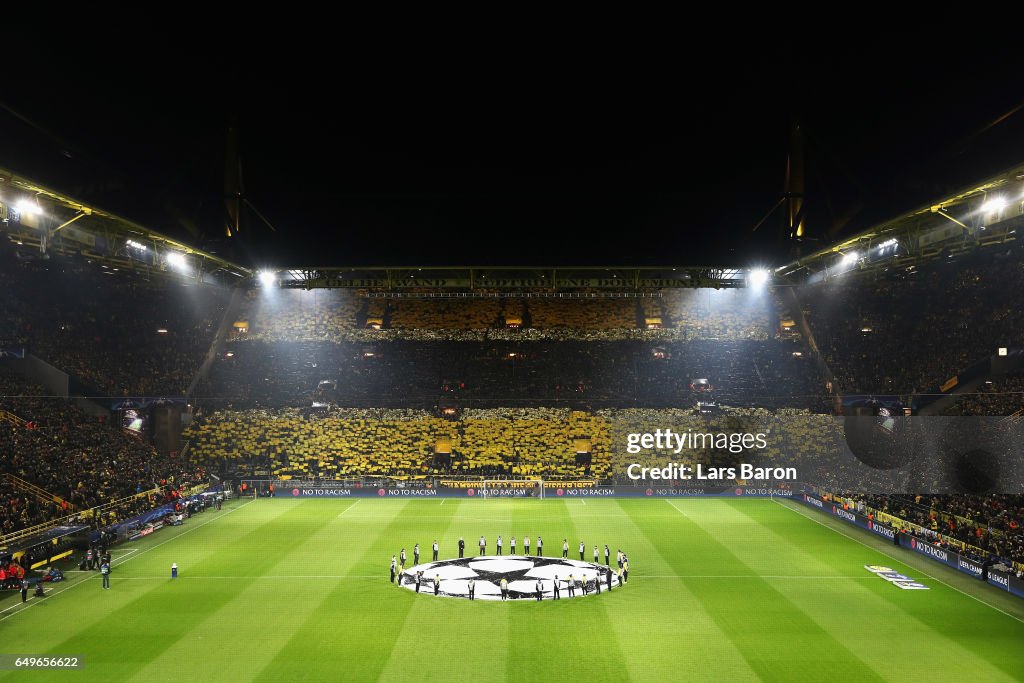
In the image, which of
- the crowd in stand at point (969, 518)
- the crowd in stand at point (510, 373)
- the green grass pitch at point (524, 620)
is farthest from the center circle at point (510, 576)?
the crowd in stand at point (510, 373)

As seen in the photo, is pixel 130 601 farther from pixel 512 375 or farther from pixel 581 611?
pixel 512 375

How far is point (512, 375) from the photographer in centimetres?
5959

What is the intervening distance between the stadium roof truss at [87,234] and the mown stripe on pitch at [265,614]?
14.9 meters

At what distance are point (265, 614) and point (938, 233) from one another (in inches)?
1154

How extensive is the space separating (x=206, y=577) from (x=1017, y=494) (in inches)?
1253

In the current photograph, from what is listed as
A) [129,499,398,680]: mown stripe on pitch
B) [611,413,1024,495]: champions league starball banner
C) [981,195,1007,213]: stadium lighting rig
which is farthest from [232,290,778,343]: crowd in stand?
[981,195,1007,213]: stadium lighting rig

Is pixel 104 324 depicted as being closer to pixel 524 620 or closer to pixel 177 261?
pixel 177 261

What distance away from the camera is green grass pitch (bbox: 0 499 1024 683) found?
18703 millimetres

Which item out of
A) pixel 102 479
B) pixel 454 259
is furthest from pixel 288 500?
pixel 454 259

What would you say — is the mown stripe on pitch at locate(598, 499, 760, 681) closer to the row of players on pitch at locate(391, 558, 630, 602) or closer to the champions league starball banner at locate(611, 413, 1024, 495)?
the row of players on pitch at locate(391, 558, 630, 602)

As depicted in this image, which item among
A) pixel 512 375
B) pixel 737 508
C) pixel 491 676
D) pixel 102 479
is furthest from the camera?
pixel 512 375

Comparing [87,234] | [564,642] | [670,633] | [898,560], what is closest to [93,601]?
[564,642]

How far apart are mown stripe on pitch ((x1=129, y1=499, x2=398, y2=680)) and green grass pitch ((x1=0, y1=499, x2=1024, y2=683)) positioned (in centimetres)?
8

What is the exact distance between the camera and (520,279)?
4909 cm
